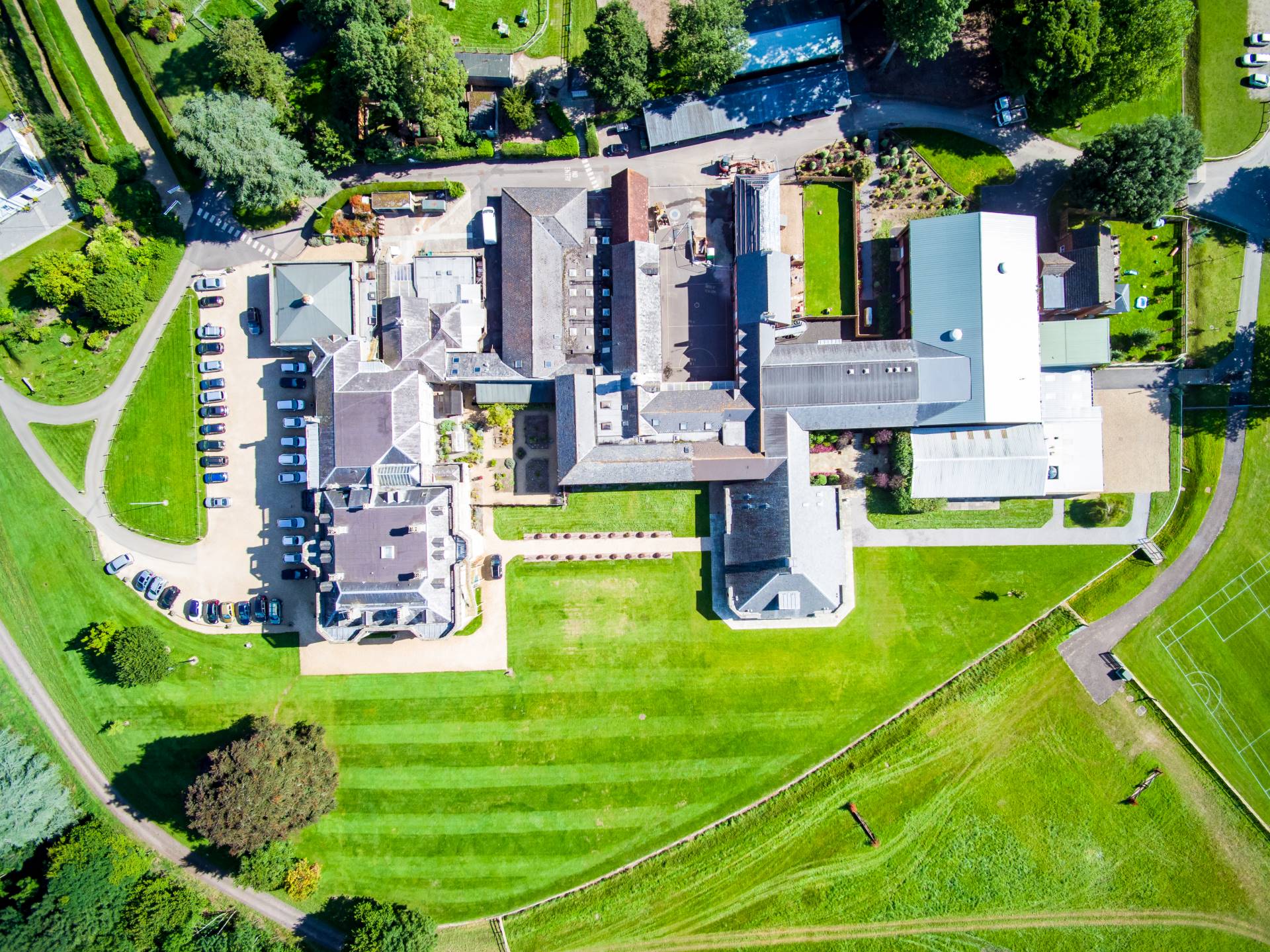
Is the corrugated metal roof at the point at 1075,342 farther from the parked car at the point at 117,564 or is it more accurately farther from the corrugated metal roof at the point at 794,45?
the parked car at the point at 117,564

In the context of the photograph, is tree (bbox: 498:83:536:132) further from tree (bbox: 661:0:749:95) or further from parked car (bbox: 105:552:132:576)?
parked car (bbox: 105:552:132:576)

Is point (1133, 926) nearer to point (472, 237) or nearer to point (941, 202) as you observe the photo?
point (941, 202)

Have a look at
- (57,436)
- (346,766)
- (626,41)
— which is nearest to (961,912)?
(346,766)

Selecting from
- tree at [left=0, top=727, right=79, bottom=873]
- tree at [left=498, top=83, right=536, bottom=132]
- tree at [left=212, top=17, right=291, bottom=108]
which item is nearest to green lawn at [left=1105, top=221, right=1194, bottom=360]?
tree at [left=498, top=83, right=536, bottom=132]

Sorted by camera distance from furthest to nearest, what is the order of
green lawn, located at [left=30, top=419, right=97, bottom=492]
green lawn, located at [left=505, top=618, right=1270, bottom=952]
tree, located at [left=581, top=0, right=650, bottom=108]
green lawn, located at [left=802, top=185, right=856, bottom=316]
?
green lawn, located at [left=30, top=419, right=97, bottom=492]
green lawn, located at [left=802, top=185, right=856, bottom=316]
green lawn, located at [left=505, top=618, right=1270, bottom=952]
tree, located at [left=581, top=0, right=650, bottom=108]

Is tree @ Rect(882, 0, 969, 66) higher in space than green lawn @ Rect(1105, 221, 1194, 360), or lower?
higher

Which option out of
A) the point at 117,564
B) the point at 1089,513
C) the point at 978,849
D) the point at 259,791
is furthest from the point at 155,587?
the point at 1089,513
